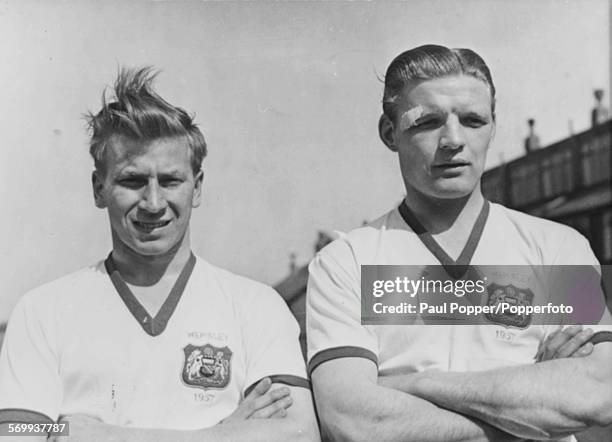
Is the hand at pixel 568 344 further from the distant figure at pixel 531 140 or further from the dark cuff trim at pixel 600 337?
the distant figure at pixel 531 140

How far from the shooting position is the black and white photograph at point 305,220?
7.39 feet

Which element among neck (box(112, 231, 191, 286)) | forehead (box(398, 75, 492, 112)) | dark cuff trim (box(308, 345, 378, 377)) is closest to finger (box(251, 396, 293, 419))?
dark cuff trim (box(308, 345, 378, 377))

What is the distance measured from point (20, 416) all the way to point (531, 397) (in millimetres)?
1424

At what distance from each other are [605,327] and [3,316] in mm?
1948

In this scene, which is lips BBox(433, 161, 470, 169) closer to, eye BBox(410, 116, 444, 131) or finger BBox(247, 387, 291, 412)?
eye BBox(410, 116, 444, 131)

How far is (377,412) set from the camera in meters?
2.14

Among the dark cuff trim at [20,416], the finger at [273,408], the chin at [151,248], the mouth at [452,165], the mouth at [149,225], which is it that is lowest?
the dark cuff trim at [20,416]

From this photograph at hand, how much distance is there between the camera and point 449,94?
2.47 m

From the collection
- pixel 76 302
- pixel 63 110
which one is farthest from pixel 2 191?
pixel 76 302

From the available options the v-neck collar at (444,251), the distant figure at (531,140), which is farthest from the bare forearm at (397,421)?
the distant figure at (531,140)

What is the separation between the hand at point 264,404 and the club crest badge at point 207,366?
13 centimetres

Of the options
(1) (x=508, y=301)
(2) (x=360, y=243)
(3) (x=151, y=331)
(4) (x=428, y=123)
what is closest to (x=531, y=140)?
(4) (x=428, y=123)

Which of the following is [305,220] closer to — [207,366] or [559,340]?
[207,366]

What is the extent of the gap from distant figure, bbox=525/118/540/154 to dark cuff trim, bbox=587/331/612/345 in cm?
84
